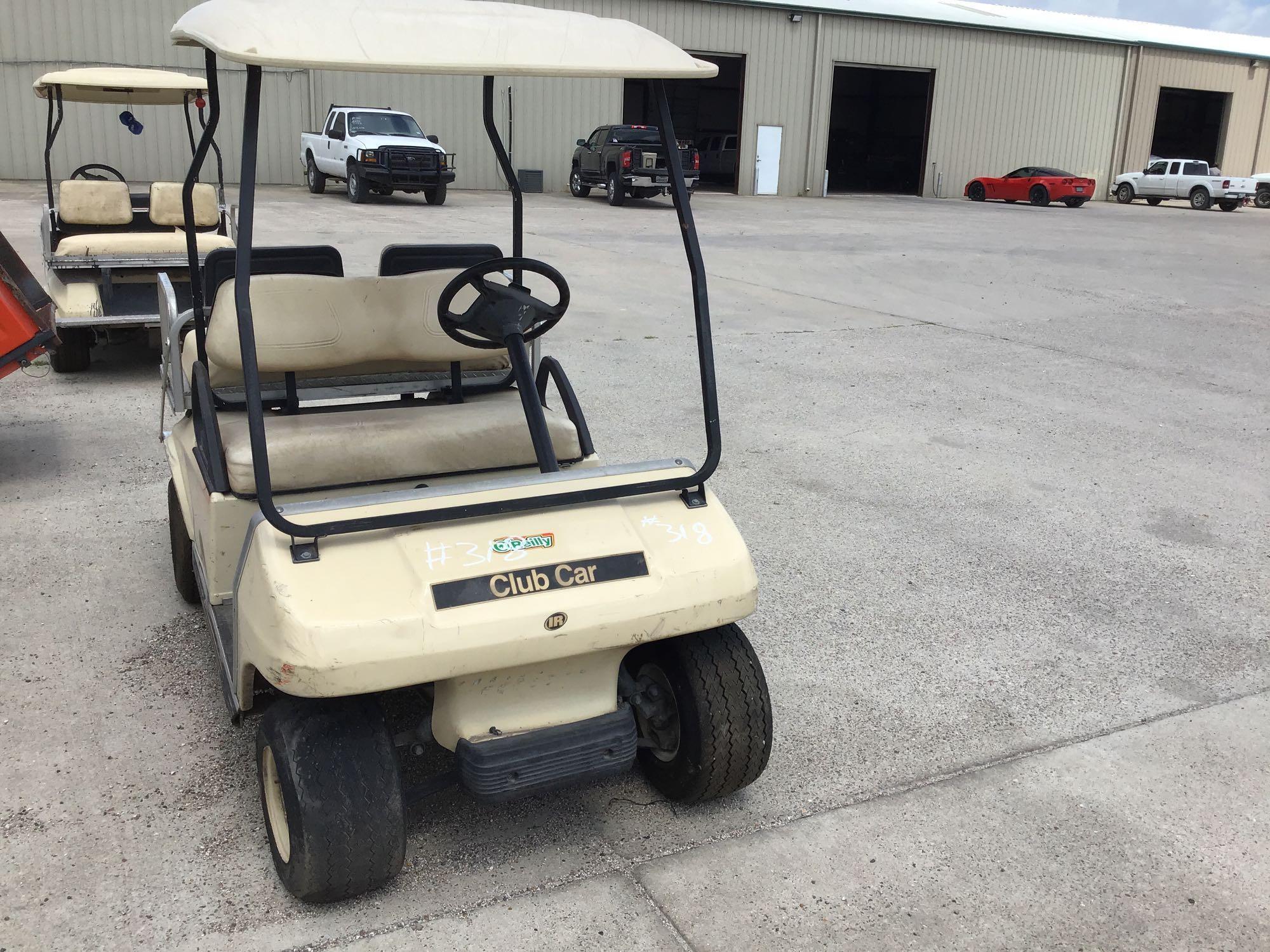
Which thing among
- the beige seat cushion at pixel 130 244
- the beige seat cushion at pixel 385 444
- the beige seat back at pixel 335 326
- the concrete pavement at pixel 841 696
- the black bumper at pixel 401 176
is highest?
the black bumper at pixel 401 176

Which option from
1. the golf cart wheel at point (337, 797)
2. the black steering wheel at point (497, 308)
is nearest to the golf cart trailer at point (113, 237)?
the black steering wheel at point (497, 308)

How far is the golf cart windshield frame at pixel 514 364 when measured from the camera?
2.49m

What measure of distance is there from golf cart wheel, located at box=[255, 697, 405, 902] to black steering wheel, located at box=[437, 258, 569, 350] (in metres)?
1.28

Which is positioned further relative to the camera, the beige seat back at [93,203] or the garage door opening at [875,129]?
the garage door opening at [875,129]

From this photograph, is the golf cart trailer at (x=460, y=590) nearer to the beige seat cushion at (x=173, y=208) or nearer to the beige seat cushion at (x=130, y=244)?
the beige seat cushion at (x=130, y=244)

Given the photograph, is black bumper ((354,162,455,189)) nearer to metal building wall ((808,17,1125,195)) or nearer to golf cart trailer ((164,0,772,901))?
metal building wall ((808,17,1125,195))

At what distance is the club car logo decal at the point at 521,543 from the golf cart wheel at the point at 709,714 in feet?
1.59

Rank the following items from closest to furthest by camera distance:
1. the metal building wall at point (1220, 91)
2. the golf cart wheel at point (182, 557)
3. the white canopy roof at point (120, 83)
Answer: the golf cart wheel at point (182, 557)
the white canopy roof at point (120, 83)
the metal building wall at point (1220, 91)

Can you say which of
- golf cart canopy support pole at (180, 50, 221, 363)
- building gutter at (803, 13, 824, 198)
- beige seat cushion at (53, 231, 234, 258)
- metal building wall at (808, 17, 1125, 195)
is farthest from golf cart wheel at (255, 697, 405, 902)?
metal building wall at (808, 17, 1125, 195)

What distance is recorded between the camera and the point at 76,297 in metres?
7.45

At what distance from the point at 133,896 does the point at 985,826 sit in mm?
2156

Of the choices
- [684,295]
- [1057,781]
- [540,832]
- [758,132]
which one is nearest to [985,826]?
[1057,781]

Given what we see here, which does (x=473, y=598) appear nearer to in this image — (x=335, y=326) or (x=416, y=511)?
(x=416, y=511)

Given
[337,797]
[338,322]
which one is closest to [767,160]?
[338,322]
